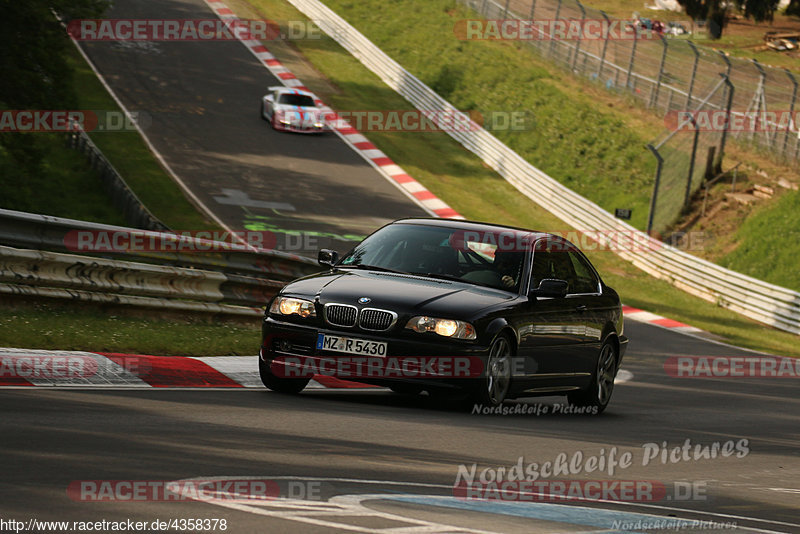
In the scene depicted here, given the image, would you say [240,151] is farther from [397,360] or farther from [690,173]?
[397,360]

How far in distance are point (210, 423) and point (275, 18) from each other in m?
48.3

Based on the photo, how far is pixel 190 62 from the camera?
46.1 meters

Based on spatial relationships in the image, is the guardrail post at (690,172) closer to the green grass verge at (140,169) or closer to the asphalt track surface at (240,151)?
the asphalt track surface at (240,151)

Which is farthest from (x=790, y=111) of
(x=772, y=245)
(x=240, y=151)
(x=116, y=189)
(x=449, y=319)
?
(x=449, y=319)

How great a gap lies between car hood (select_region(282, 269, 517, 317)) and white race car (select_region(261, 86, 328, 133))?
29.2 meters

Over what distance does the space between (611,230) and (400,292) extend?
2434 centimetres

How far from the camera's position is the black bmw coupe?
30.4ft

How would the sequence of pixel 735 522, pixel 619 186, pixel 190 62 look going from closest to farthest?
1. pixel 735 522
2. pixel 619 186
3. pixel 190 62

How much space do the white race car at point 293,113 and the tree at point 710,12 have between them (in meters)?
37.7

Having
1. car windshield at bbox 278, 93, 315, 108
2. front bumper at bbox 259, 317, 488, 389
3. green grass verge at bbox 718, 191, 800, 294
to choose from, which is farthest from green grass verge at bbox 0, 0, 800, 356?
green grass verge at bbox 718, 191, 800, 294

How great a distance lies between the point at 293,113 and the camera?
128ft


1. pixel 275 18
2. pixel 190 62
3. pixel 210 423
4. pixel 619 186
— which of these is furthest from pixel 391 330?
pixel 275 18

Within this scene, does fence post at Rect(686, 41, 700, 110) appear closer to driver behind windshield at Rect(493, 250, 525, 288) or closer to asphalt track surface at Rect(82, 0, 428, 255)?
asphalt track surface at Rect(82, 0, 428, 255)

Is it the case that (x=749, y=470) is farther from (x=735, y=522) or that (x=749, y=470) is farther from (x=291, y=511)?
(x=291, y=511)
